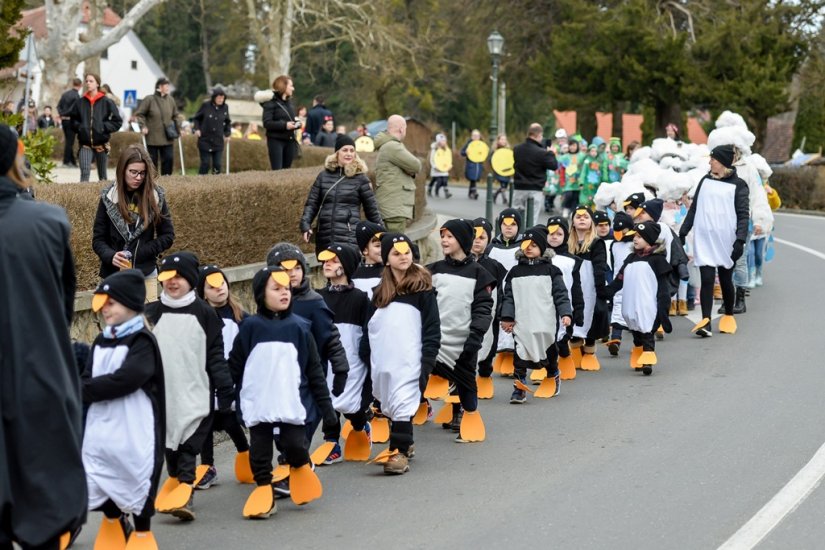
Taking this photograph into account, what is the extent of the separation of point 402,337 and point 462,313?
37.1 inches

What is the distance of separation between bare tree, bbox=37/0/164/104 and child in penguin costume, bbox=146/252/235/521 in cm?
2393

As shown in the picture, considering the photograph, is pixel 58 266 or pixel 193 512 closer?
pixel 58 266

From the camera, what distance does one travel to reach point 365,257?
33.1ft

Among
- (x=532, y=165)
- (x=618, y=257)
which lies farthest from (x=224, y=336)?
(x=532, y=165)

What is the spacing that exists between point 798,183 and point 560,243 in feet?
84.8

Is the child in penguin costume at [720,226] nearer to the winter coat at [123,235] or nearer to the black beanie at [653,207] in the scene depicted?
the black beanie at [653,207]

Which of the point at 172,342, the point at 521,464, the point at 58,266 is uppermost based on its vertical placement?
the point at 58,266

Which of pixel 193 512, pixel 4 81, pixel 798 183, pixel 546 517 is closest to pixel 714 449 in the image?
pixel 546 517

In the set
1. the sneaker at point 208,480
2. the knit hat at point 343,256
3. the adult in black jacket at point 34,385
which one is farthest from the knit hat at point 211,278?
the adult in black jacket at point 34,385

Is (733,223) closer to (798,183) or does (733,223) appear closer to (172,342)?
(172,342)

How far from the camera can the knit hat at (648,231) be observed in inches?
513

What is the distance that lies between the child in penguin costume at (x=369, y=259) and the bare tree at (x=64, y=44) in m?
22.1

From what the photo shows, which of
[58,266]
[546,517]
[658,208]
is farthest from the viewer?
[658,208]

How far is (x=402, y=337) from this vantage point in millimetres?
9023
